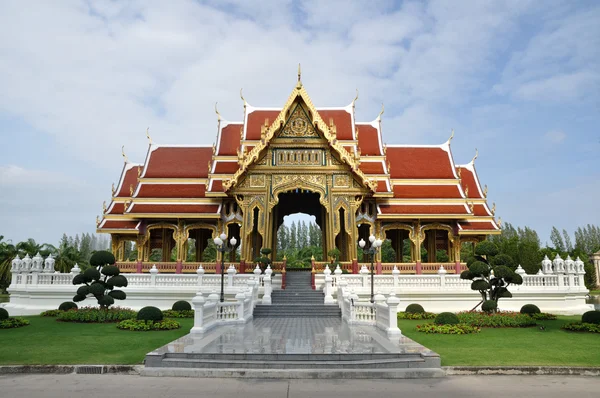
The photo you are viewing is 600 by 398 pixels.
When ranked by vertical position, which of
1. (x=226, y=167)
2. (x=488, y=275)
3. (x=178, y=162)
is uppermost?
(x=178, y=162)

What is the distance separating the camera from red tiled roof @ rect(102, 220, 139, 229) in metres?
23.0

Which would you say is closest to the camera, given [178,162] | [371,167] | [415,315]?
[415,315]

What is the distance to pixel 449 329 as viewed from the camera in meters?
12.2

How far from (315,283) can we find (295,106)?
9091mm

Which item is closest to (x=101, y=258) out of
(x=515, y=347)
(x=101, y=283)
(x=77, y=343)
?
(x=101, y=283)

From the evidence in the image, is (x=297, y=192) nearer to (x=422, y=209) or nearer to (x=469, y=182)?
(x=422, y=209)

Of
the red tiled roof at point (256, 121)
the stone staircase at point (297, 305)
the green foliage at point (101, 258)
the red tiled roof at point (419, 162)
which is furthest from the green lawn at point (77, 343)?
the red tiled roof at point (419, 162)

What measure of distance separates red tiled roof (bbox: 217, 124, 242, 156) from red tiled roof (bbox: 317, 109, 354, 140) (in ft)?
16.6

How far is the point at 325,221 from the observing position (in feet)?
78.5

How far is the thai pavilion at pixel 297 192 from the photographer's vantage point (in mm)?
22391

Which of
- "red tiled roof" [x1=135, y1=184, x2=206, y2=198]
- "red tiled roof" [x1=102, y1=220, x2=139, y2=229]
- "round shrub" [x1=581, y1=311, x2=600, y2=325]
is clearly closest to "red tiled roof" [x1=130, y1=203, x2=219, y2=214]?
→ "red tiled roof" [x1=135, y1=184, x2=206, y2=198]

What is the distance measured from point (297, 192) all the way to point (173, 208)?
6258mm

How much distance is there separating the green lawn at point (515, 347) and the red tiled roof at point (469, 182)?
12888 millimetres

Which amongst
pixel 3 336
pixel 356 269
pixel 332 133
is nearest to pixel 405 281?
pixel 356 269
